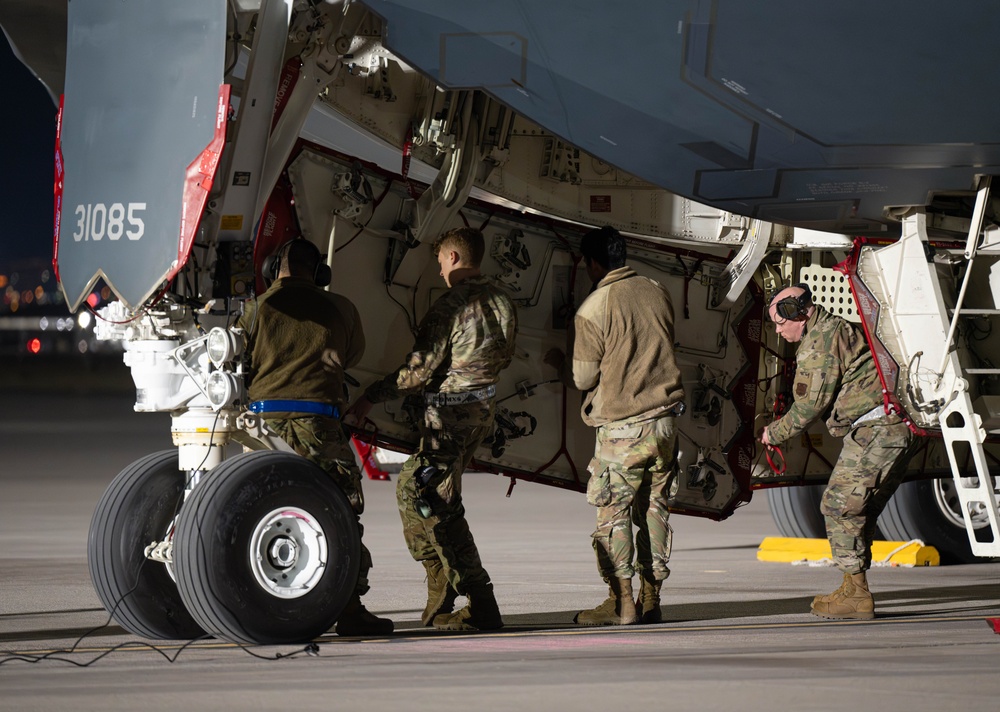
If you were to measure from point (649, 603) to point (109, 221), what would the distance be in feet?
10.9

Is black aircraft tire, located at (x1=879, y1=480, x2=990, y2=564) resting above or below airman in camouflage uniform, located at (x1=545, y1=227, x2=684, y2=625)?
below

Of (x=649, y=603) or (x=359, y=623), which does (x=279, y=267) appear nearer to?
(x=359, y=623)

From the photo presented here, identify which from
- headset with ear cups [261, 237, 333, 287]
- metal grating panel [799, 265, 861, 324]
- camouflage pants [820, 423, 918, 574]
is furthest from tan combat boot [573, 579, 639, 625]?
metal grating panel [799, 265, 861, 324]

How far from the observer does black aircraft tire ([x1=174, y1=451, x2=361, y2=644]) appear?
704 centimetres

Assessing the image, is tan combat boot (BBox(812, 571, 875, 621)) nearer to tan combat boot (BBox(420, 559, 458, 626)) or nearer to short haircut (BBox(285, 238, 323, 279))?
tan combat boot (BBox(420, 559, 458, 626))

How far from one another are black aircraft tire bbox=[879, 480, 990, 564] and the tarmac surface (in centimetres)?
42

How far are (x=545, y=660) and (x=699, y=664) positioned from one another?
2.11ft

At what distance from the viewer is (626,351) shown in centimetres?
834

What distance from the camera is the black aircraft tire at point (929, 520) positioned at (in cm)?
1217

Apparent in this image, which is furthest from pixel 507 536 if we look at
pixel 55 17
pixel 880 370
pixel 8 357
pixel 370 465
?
pixel 8 357

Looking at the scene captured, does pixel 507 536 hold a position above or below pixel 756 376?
below

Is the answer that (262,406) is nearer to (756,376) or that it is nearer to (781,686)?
(781,686)

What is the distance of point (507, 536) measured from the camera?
1367 centimetres

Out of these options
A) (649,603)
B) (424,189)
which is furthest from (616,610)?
(424,189)
